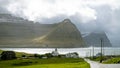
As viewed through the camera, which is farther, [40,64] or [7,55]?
[7,55]

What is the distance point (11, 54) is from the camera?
135m

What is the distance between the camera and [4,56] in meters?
130

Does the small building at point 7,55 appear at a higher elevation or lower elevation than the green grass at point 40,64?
higher

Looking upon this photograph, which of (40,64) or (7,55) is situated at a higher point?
(7,55)

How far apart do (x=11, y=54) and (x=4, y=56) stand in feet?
17.0

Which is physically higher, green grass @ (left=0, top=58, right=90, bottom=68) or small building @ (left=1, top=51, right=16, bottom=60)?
small building @ (left=1, top=51, right=16, bottom=60)

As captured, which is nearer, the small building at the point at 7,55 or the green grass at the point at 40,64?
the green grass at the point at 40,64

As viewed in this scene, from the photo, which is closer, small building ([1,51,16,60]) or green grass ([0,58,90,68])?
green grass ([0,58,90,68])
